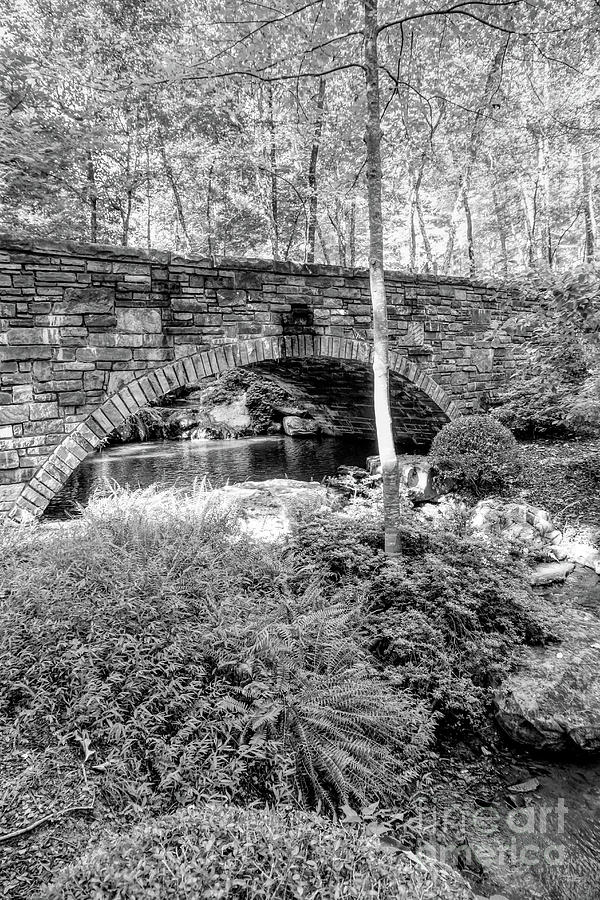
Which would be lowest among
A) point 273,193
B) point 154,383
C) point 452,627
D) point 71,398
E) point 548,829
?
point 548,829

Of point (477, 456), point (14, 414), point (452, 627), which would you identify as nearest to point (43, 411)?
point (14, 414)

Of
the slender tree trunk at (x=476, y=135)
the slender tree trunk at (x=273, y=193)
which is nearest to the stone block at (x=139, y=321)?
the slender tree trunk at (x=476, y=135)

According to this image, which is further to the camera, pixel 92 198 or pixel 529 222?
pixel 529 222

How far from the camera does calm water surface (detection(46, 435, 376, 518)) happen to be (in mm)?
9531

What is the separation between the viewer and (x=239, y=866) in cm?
111

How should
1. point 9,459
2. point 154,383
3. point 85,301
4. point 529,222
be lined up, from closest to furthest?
1. point 9,459
2. point 85,301
3. point 154,383
4. point 529,222

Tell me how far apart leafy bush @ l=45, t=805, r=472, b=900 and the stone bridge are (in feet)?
15.0

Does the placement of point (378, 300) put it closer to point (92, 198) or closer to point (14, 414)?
point (14, 414)

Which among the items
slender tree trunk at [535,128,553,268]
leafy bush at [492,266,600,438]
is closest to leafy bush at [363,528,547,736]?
leafy bush at [492,266,600,438]

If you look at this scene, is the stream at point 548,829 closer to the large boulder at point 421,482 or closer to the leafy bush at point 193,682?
the leafy bush at point 193,682

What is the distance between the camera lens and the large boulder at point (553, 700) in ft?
8.39

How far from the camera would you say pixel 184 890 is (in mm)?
1019

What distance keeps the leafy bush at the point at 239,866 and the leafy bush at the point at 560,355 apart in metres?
3.70

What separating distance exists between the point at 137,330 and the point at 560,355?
4.88 m
